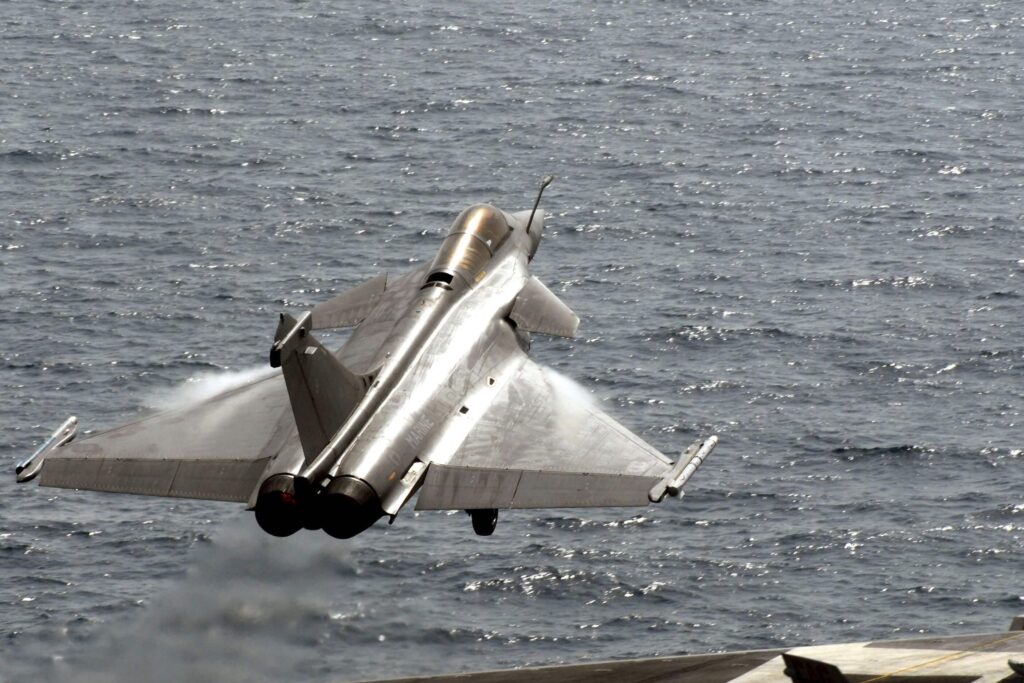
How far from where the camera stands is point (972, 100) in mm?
163250

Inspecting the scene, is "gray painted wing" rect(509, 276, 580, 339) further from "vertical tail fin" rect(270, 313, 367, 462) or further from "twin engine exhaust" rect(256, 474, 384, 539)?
"twin engine exhaust" rect(256, 474, 384, 539)

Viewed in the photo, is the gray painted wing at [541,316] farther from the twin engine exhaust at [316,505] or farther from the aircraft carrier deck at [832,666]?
the twin engine exhaust at [316,505]

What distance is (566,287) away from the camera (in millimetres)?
116875

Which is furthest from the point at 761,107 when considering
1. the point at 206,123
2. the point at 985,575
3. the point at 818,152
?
the point at 985,575

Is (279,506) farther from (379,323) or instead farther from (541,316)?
(541,316)

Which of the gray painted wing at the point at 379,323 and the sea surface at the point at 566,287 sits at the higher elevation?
the gray painted wing at the point at 379,323

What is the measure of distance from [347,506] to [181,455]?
810 cm

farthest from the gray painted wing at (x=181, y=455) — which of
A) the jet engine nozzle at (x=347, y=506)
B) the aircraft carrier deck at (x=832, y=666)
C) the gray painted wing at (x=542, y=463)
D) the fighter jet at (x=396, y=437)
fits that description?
the aircraft carrier deck at (x=832, y=666)

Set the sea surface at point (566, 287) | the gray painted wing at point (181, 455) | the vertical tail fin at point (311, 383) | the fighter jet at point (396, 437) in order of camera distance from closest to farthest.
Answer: the vertical tail fin at point (311, 383) → the fighter jet at point (396, 437) → the gray painted wing at point (181, 455) → the sea surface at point (566, 287)

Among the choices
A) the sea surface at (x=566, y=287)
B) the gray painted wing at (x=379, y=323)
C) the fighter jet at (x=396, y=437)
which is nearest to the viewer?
the fighter jet at (x=396, y=437)

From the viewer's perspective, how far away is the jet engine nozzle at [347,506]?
2175 inches

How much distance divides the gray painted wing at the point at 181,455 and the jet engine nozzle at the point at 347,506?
3141 mm

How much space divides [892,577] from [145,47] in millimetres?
112779

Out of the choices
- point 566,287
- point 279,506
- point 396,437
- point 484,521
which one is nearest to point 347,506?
point 279,506
